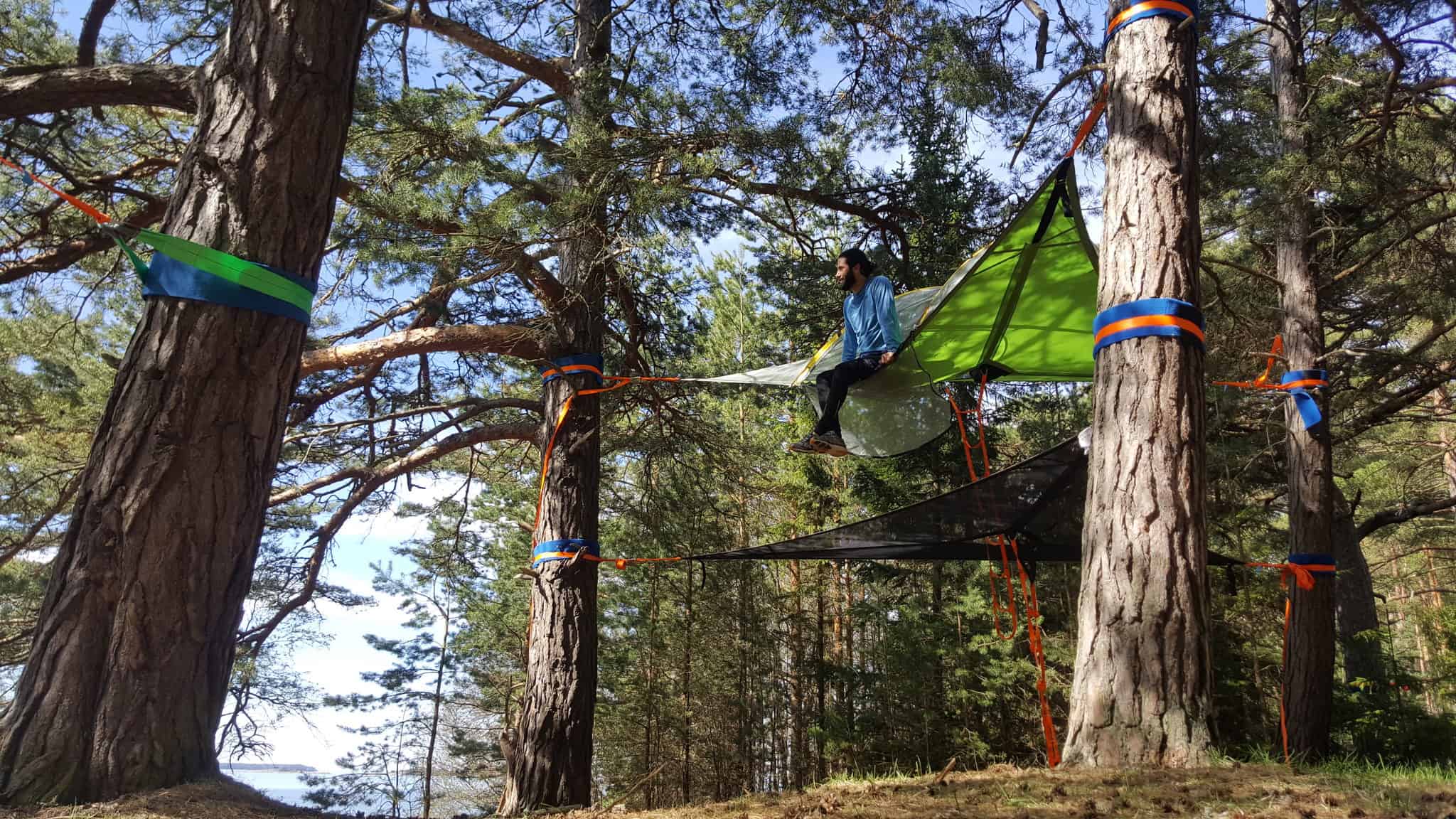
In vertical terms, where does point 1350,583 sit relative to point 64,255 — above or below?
below

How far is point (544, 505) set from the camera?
3.98 m

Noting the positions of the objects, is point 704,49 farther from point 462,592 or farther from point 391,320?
point 462,592

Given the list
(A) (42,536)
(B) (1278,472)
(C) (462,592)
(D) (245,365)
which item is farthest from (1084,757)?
(C) (462,592)

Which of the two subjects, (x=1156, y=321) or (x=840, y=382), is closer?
(x=1156, y=321)

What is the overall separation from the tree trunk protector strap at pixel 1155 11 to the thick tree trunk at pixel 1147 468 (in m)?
0.03

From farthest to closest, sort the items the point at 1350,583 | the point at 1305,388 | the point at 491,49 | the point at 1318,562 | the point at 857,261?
the point at 1350,583, the point at 1318,562, the point at 1305,388, the point at 491,49, the point at 857,261

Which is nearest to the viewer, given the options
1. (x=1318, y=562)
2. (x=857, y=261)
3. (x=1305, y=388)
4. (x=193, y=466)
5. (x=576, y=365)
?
(x=193, y=466)

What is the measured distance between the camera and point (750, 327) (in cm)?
1128

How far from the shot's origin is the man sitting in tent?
11.8 ft

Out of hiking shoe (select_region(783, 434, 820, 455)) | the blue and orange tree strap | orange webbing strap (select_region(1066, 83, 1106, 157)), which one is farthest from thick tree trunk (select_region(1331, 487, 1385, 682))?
orange webbing strap (select_region(1066, 83, 1106, 157))

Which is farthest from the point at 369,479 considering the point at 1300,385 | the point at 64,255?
the point at 1300,385

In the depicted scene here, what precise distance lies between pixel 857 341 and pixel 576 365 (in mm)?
1317

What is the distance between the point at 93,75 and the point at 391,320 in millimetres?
2207

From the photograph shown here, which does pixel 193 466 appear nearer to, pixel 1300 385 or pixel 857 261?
pixel 857 261
